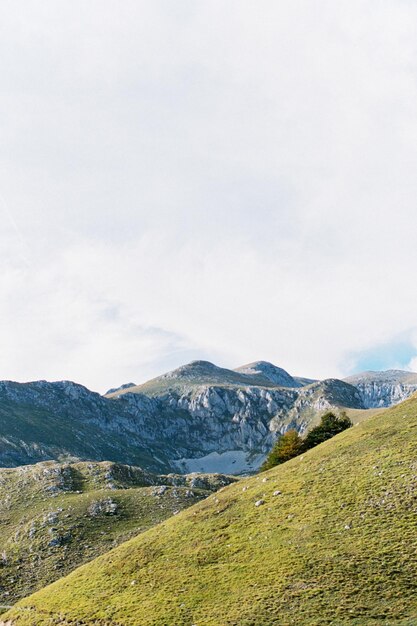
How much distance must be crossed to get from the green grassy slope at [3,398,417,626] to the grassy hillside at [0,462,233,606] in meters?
26.4

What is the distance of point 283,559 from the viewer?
32031mm

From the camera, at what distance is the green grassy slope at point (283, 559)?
27.0 metres

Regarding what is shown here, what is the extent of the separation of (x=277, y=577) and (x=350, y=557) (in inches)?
206

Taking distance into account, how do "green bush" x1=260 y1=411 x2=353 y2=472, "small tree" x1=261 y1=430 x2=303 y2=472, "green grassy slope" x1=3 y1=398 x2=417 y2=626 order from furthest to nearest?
"green bush" x1=260 y1=411 x2=353 y2=472
"small tree" x1=261 y1=430 x2=303 y2=472
"green grassy slope" x1=3 y1=398 x2=417 y2=626

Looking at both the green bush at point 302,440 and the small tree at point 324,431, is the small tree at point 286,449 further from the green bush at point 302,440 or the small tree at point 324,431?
the small tree at point 324,431

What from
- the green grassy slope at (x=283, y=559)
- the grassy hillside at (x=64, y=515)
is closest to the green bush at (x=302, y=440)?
the grassy hillside at (x=64, y=515)

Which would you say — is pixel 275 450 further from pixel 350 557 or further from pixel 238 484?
pixel 350 557

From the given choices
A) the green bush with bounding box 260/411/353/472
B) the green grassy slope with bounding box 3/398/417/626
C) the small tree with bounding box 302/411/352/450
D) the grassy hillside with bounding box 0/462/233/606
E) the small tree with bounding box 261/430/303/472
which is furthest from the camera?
the small tree with bounding box 302/411/352/450

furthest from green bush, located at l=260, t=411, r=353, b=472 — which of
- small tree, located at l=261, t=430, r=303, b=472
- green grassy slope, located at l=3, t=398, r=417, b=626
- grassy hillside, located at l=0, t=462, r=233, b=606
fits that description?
green grassy slope, located at l=3, t=398, r=417, b=626

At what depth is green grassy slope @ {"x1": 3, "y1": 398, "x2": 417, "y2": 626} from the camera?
1061 inches

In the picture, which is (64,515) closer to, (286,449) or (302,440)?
(286,449)

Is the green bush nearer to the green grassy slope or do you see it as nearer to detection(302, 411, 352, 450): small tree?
detection(302, 411, 352, 450): small tree

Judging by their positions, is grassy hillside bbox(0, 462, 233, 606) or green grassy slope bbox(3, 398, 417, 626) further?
grassy hillside bbox(0, 462, 233, 606)

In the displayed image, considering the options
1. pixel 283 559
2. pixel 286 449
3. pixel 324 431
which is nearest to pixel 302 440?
pixel 324 431
